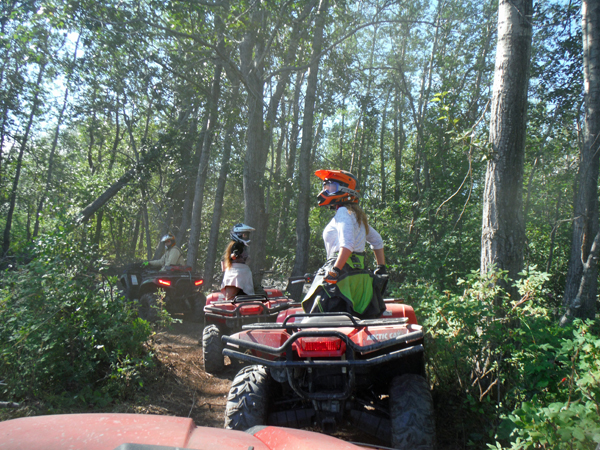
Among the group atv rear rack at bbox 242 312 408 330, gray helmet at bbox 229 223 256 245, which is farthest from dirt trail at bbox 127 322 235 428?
gray helmet at bbox 229 223 256 245

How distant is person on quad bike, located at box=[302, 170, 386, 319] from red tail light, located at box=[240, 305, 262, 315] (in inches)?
67.3

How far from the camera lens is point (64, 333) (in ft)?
14.4

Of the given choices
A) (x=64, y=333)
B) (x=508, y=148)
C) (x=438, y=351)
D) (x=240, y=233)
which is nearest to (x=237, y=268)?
(x=240, y=233)

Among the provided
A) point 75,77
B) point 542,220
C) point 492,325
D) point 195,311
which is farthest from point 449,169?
point 75,77

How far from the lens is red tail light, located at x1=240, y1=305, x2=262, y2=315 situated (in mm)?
5607

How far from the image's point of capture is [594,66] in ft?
25.0

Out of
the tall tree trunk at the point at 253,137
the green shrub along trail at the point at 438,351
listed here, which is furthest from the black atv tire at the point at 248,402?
the tall tree trunk at the point at 253,137

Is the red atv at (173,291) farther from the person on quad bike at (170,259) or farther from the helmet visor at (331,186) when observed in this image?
the helmet visor at (331,186)

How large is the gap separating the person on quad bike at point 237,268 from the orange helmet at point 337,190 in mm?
2942

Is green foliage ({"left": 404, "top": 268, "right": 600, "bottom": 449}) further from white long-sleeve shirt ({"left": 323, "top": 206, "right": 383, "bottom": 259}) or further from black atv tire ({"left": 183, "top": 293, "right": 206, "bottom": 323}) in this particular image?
black atv tire ({"left": 183, "top": 293, "right": 206, "bottom": 323})

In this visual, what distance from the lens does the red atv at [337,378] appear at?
288cm

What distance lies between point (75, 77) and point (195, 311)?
10769 millimetres

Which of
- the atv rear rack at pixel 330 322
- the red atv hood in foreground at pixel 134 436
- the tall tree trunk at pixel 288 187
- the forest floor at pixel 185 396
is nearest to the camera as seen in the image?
the red atv hood in foreground at pixel 134 436

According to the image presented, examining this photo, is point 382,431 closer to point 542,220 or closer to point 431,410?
point 431,410
